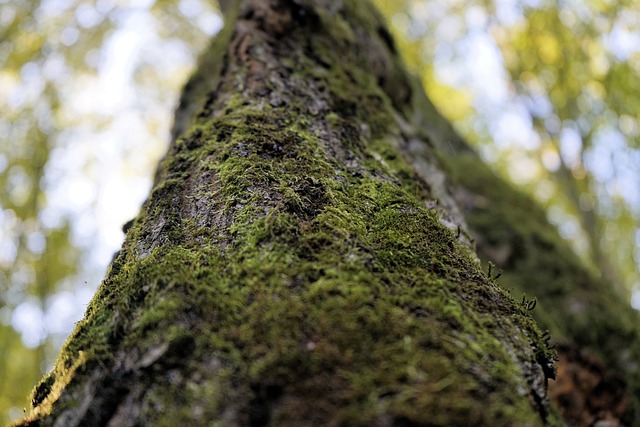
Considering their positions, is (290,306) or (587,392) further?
(587,392)

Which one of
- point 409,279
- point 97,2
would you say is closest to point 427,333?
point 409,279

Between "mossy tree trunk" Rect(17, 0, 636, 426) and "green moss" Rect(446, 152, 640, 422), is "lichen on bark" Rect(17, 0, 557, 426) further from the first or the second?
"green moss" Rect(446, 152, 640, 422)

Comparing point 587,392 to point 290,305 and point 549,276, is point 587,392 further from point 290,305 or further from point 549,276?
point 290,305

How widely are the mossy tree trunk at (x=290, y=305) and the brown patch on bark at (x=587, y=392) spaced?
6.33ft

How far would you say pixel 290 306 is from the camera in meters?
1.43

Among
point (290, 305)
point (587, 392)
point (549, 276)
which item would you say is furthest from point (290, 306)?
point (549, 276)

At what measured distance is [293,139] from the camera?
7.25 feet

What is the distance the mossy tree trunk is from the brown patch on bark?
6.33 feet

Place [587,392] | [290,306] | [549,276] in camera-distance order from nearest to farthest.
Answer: [290,306]
[587,392]
[549,276]

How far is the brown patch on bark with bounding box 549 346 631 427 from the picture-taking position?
3.44 meters

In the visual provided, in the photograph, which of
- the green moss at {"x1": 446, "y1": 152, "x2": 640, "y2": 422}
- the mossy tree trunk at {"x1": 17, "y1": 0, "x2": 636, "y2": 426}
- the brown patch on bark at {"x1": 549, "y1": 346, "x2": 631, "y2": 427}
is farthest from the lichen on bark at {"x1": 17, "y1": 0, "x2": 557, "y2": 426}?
the green moss at {"x1": 446, "y1": 152, "x2": 640, "y2": 422}

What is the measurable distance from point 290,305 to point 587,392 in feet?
10.7

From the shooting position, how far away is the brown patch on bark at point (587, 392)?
344 centimetres

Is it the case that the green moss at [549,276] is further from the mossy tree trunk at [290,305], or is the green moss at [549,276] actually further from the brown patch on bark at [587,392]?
the mossy tree trunk at [290,305]
